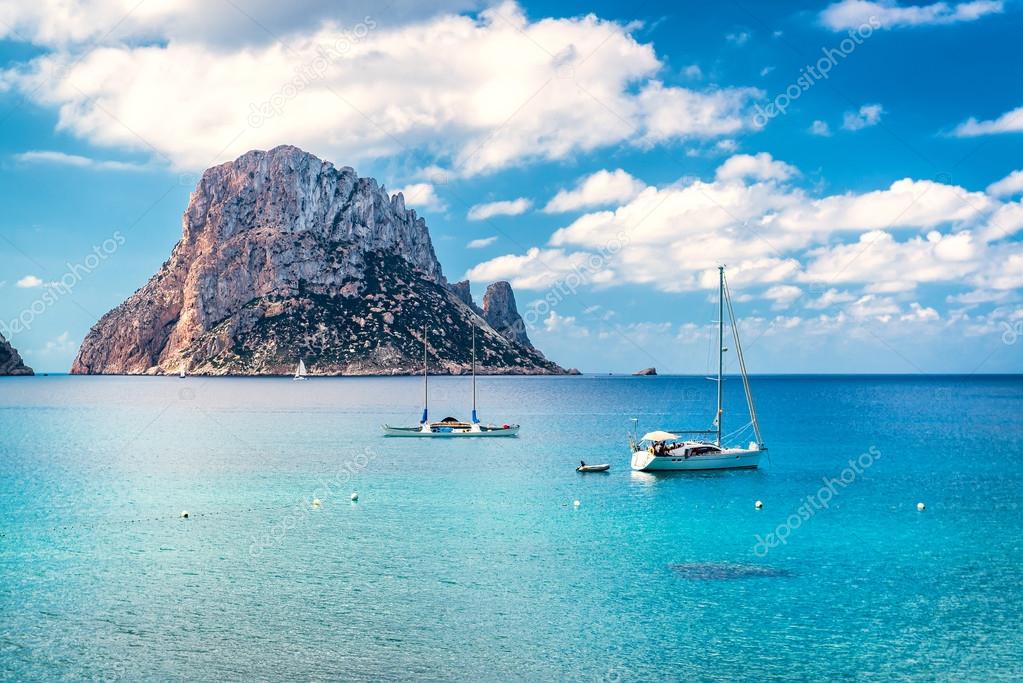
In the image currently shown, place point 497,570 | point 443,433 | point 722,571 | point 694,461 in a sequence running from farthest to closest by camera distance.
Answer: point 443,433, point 694,461, point 722,571, point 497,570

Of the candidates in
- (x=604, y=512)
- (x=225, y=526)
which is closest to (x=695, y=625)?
(x=604, y=512)

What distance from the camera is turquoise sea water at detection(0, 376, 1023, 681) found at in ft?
88.8

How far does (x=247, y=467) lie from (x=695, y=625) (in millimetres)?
51558

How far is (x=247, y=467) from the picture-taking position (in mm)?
71812

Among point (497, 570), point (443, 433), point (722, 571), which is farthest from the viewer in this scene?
point (443, 433)

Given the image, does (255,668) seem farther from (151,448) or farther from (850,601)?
(151,448)

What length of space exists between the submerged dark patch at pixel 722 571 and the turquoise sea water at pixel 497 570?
7.1 inches

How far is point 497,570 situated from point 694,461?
38078mm

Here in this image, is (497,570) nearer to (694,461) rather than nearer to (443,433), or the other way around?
(694,461)

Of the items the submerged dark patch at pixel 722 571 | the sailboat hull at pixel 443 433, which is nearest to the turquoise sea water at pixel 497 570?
the submerged dark patch at pixel 722 571

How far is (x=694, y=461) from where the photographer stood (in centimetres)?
7175

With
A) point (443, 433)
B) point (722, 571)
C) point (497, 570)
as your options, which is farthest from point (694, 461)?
point (443, 433)

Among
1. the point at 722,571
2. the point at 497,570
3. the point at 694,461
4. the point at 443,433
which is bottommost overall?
the point at 497,570

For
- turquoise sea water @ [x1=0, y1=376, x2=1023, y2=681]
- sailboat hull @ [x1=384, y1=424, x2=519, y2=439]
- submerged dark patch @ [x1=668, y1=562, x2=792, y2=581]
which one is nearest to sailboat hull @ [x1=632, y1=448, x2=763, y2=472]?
turquoise sea water @ [x1=0, y1=376, x2=1023, y2=681]
